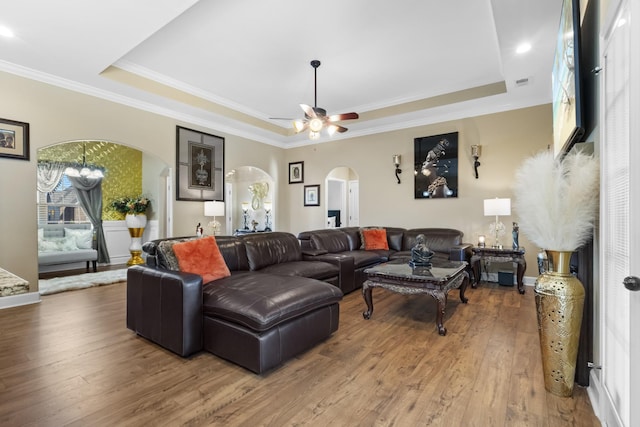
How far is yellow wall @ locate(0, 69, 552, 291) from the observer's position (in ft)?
12.5

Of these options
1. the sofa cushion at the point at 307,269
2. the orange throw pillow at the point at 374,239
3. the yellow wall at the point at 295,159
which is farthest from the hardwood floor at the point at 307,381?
the orange throw pillow at the point at 374,239

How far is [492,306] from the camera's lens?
3.68 metres

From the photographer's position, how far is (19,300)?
147 inches

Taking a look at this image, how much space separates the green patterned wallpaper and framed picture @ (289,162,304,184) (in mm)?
3665

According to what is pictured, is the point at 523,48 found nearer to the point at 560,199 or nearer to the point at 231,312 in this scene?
the point at 560,199

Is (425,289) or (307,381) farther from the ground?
(425,289)

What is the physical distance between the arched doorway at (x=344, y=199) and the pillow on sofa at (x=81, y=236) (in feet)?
18.6

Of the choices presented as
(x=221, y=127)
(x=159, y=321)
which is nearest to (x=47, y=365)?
(x=159, y=321)

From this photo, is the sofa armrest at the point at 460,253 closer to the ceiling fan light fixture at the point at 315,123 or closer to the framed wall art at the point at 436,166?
the framed wall art at the point at 436,166

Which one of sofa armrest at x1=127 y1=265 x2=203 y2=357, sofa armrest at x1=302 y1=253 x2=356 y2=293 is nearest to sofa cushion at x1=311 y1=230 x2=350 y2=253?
sofa armrest at x1=302 y1=253 x2=356 y2=293

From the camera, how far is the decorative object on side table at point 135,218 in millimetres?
6535

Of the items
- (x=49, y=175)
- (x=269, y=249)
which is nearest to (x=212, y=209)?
(x=269, y=249)

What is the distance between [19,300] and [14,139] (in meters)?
1.96

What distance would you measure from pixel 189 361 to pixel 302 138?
5.64m
